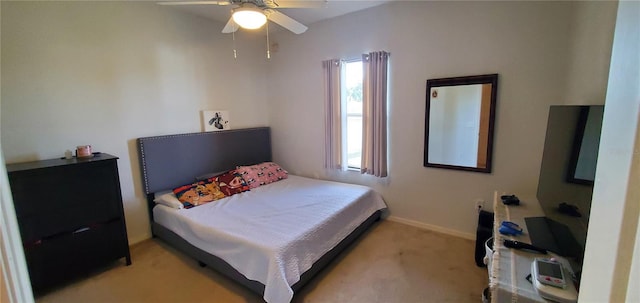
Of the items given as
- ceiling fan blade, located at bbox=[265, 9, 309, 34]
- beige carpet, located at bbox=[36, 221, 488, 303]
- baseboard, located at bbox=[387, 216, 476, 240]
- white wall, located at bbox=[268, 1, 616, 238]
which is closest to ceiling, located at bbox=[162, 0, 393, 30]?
white wall, located at bbox=[268, 1, 616, 238]

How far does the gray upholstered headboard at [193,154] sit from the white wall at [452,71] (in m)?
0.78

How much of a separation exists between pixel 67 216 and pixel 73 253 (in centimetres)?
32

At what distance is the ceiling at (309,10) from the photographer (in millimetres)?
2936

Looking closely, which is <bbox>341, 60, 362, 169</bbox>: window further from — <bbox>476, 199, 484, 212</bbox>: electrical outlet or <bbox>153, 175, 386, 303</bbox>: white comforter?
<bbox>476, 199, 484, 212</bbox>: electrical outlet

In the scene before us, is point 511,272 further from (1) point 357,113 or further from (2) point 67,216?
(2) point 67,216

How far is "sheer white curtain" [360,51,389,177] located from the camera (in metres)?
3.02

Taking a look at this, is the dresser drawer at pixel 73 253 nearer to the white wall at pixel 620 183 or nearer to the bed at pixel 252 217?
the bed at pixel 252 217

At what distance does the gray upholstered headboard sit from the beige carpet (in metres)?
0.78

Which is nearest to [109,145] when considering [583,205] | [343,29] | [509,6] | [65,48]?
[65,48]

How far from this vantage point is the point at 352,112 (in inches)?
136

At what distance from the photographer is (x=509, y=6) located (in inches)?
92.5

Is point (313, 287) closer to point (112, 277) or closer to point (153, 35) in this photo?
point (112, 277)

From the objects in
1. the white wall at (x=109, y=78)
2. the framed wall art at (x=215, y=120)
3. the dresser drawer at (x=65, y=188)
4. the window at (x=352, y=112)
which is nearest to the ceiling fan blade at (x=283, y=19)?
the window at (x=352, y=112)

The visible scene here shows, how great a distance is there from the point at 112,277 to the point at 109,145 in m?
1.25
